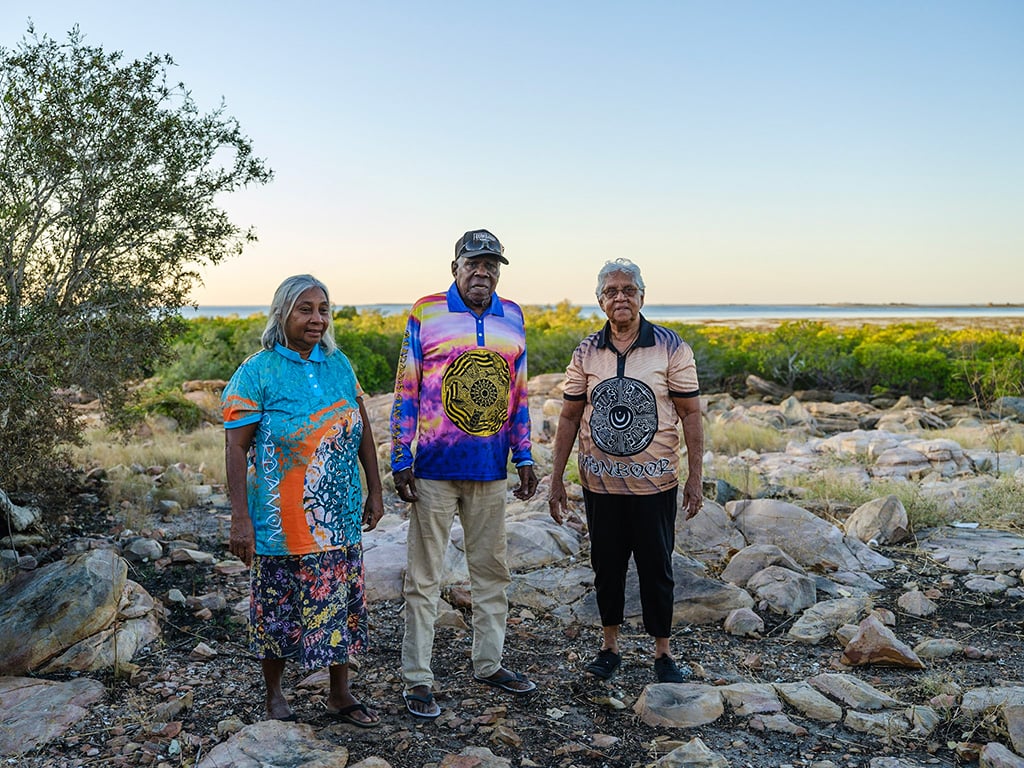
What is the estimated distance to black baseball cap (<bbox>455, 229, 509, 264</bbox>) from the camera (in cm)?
400

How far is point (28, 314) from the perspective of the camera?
201 inches

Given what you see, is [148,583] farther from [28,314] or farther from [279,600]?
[279,600]

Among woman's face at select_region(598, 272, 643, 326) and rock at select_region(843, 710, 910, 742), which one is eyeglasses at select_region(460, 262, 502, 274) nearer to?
woman's face at select_region(598, 272, 643, 326)

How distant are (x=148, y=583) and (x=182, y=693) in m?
1.75

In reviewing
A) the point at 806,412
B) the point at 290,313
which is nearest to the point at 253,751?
the point at 290,313

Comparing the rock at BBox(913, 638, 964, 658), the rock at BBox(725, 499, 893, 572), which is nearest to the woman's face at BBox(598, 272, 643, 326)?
the rock at BBox(913, 638, 964, 658)

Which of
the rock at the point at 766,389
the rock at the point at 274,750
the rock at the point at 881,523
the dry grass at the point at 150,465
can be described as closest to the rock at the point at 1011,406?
the rock at the point at 766,389

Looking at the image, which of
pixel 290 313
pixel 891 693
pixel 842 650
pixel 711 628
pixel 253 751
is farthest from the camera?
pixel 711 628

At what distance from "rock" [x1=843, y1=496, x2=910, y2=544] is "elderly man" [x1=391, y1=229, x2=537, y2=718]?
4155mm

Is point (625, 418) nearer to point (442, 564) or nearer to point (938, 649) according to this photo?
point (442, 564)

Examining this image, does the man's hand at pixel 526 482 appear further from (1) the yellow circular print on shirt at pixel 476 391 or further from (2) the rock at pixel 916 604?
(2) the rock at pixel 916 604

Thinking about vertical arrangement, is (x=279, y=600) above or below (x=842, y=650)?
above

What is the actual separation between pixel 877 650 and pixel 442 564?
7.98 ft

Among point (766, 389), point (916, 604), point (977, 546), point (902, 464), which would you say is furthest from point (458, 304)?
point (766, 389)
